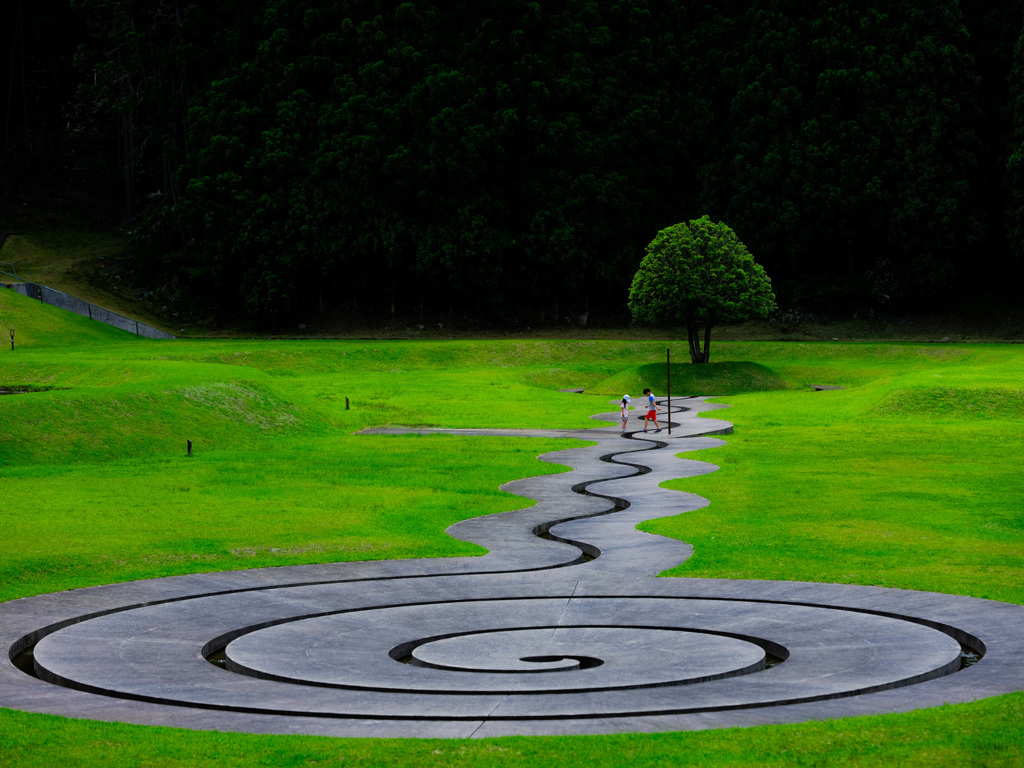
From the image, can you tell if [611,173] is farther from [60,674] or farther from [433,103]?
[60,674]

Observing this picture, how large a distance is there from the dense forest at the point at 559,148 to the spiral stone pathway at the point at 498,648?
51322 millimetres

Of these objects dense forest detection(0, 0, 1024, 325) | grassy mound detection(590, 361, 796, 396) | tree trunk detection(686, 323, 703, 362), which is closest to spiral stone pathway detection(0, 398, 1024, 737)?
grassy mound detection(590, 361, 796, 396)

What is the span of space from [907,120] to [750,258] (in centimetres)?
1460

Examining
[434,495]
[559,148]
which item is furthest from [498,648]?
[559,148]

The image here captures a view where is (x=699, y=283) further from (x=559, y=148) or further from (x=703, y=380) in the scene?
(x=559, y=148)

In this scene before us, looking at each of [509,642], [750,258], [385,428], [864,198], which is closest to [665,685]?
[509,642]

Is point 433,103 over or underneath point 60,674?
over

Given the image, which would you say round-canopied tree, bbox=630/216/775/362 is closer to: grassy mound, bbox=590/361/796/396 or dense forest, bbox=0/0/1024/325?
grassy mound, bbox=590/361/796/396

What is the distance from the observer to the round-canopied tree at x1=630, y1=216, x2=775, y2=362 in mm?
52969

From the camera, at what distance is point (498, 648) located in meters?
10.6

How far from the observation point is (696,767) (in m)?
7.00

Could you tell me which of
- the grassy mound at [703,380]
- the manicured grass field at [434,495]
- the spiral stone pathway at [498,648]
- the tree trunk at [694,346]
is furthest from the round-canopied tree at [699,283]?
the spiral stone pathway at [498,648]

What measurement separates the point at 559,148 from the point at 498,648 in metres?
59.5

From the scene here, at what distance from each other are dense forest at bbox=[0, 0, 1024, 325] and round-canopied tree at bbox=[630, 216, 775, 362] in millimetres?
9665
